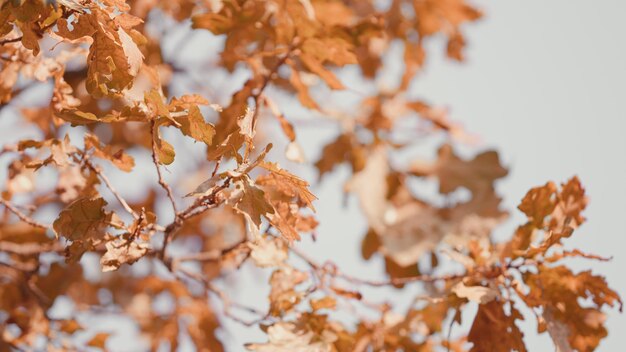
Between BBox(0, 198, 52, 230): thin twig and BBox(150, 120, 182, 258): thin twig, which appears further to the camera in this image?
BBox(0, 198, 52, 230): thin twig

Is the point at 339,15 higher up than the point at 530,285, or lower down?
higher up

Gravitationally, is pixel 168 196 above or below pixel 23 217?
above

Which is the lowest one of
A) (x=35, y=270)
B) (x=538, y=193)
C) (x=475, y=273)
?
(x=35, y=270)

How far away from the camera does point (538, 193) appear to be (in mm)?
1635

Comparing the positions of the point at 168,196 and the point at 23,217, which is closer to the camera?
the point at 168,196

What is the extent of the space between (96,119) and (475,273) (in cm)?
91

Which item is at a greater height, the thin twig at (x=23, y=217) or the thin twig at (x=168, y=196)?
the thin twig at (x=168, y=196)

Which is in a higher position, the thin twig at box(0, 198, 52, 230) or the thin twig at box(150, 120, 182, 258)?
the thin twig at box(150, 120, 182, 258)

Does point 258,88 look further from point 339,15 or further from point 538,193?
point 538,193

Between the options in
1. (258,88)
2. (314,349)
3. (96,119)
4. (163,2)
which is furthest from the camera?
(163,2)

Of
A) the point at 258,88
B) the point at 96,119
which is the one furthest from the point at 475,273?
the point at 96,119

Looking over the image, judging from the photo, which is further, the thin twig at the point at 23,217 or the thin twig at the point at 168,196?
the thin twig at the point at 23,217

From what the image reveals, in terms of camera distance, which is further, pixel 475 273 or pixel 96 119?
pixel 475 273

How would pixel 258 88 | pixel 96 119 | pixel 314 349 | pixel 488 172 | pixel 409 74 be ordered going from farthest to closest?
1. pixel 409 74
2. pixel 488 172
3. pixel 258 88
4. pixel 314 349
5. pixel 96 119
